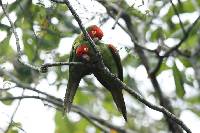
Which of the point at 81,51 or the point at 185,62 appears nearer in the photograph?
the point at 81,51

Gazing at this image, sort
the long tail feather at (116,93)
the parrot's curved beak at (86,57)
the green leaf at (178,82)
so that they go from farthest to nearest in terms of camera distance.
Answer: the green leaf at (178,82), the long tail feather at (116,93), the parrot's curved beak at (86,57)

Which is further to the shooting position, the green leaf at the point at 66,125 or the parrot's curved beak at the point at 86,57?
the green leaf at the point at 66,125

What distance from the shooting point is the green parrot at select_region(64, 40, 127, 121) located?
10.8 ft

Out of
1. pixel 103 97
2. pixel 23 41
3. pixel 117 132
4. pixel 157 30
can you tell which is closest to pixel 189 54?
pixel 157 30

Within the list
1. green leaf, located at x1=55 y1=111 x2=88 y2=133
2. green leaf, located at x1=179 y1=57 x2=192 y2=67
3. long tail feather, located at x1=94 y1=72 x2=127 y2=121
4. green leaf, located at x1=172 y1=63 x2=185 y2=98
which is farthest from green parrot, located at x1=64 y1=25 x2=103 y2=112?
green leaf, located at x1=55 y1=111 x2=88 y2=133

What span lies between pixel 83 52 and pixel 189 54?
2.43m

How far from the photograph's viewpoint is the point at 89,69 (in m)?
3.31

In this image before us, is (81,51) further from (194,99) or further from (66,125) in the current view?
(194,99)

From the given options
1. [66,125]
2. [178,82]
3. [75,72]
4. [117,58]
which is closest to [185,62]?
[178,82]

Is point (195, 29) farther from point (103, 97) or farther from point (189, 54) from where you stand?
point (103, 97)

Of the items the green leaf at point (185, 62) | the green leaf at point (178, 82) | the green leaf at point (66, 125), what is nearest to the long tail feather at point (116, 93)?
the green leaf at point (178, 82)

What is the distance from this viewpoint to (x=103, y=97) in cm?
742

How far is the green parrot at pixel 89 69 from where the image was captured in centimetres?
328

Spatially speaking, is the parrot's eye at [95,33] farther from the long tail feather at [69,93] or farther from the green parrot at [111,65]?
the long tail feather at [69,93]
